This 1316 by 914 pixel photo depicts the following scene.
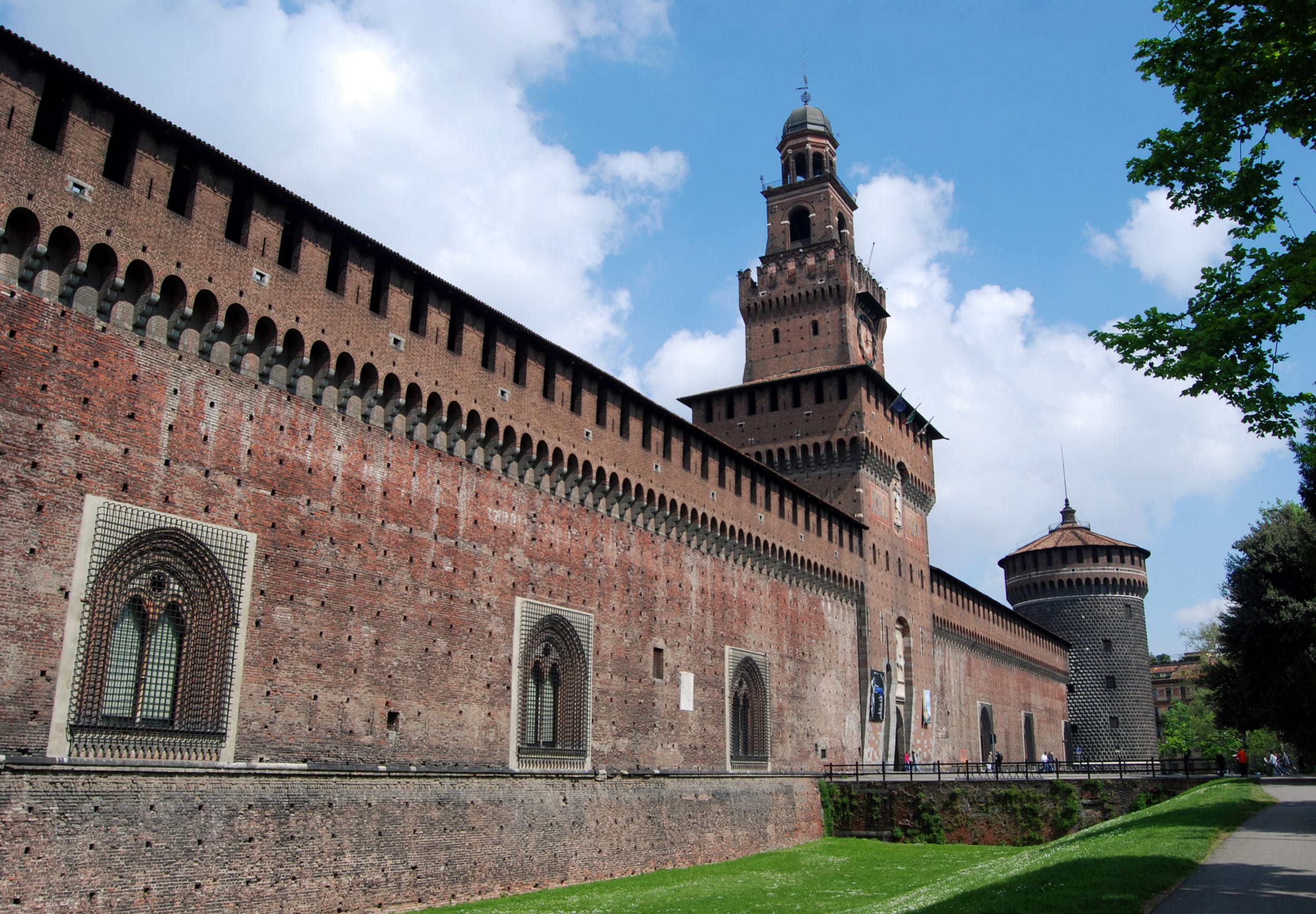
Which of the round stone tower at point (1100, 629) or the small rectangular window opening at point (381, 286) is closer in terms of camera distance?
the small rectangular window opening at point (381, 286)

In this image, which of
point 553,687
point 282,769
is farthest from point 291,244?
point 553,687

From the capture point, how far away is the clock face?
134 ft

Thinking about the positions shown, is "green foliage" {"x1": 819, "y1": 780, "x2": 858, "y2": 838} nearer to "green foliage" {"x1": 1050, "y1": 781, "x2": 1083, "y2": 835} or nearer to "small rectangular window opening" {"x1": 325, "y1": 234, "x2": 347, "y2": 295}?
"green foliage" {"x1": 1050, "y1": 781, "x2": 1083, "y2": 835}

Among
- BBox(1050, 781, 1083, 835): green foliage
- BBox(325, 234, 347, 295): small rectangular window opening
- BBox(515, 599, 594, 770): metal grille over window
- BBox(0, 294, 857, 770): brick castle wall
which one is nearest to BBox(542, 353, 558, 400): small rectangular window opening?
BBox(0, 294, 857, 770): brick castle wall

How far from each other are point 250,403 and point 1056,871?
40.8 feet

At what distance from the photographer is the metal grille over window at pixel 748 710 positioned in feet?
89.1

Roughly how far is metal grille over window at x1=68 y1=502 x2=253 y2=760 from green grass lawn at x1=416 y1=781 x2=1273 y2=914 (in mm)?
5249

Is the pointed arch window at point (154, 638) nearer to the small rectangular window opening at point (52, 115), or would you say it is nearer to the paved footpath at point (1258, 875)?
the small rectangular window opening at point (52, 115)

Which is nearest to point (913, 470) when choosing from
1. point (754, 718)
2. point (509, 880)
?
point (754, 718)

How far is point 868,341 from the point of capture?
1645 inches

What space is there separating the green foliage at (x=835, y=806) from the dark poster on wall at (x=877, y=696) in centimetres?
489

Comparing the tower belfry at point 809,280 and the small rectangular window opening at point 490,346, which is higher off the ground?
the tower belfry at point 809,280

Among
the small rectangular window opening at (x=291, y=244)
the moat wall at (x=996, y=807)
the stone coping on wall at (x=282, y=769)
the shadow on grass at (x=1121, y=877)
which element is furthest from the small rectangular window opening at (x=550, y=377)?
the moat wall at (x=996, y=807)

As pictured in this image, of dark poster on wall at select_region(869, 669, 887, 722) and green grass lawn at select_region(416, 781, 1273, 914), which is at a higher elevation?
dark poster on wall at select_region(869, 669, 887, 722)
